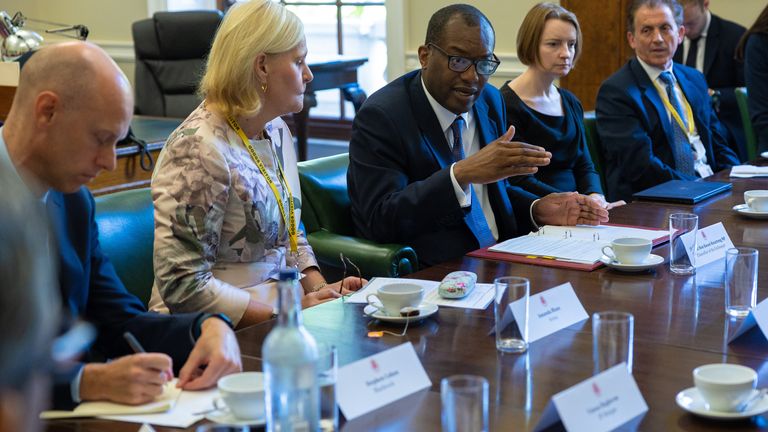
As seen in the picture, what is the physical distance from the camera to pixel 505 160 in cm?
246

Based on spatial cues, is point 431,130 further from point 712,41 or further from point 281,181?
point 712,41

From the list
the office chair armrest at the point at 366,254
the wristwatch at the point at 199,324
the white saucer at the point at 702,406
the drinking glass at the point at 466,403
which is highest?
the drinking glass at the point at 466,403

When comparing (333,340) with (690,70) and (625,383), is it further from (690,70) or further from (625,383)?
(690,70)

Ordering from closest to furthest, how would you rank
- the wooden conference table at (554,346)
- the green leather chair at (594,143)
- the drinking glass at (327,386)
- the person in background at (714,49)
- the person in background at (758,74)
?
1. the drinking glass at (327,386)
2. the wooden conference table at (554,346)
3. the green leather chair at (594,143)
4. the person in background at (758,74)
5. the person in background at (714,49)

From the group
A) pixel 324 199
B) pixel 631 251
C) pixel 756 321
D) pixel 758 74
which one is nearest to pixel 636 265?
pixel 631 251

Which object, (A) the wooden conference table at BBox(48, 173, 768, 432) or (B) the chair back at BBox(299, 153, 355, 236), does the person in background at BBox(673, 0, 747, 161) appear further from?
(A) the wooden conference table at BBox(48, 173, 768, 432)

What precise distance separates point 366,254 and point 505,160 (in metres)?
0.52

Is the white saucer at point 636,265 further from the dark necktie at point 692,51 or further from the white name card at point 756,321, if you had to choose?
the dark necktie at point 692,51

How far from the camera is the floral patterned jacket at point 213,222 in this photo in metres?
2.15

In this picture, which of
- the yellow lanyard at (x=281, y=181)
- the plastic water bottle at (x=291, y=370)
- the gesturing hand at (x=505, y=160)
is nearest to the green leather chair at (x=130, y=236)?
the yellow lanyard at (x=281, y=181)

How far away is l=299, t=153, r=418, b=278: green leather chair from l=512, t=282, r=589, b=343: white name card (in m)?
0.90

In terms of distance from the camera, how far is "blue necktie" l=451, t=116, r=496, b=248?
2807 mm

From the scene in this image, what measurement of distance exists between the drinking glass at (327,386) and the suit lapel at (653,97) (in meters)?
2.98

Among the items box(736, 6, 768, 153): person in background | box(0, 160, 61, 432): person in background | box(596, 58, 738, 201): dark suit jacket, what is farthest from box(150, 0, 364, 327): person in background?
box(736, 6, 768, 153): person in background
